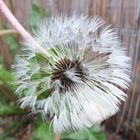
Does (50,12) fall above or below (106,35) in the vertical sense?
below

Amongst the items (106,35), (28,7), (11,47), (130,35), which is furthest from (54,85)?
(28,7)

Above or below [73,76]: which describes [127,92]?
below

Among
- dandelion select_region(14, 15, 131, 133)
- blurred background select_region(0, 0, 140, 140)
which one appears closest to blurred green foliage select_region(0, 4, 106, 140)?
blurred background select_region(0, 0, 140, 140)

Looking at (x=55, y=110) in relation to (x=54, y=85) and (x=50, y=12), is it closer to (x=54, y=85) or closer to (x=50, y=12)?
(x=54, y=85)

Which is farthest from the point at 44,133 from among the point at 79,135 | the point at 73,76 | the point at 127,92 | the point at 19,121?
the point at 73,76

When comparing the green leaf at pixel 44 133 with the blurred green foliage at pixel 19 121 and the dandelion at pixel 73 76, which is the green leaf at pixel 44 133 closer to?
the blurred green foliage at pixel 19 121

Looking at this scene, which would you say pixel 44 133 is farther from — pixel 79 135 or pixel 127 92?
Result: pixel 127 92
